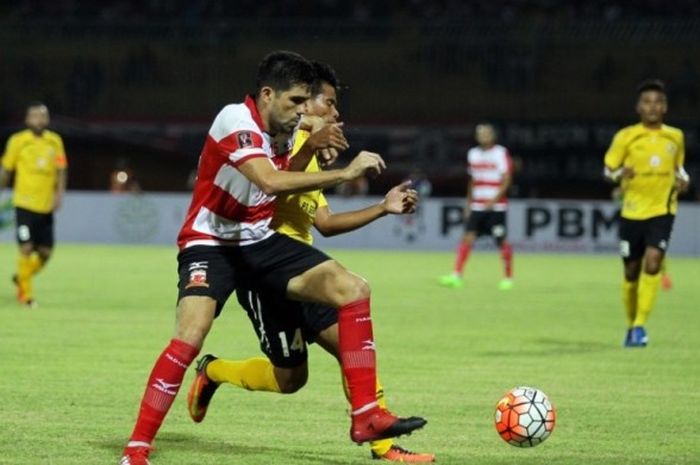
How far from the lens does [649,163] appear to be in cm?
1323

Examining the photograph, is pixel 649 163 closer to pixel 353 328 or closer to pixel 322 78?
pixel 322 78

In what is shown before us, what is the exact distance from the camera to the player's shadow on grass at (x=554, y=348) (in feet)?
40.7

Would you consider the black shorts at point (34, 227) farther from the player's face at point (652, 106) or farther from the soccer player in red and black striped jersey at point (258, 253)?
the soccer player in red and black striped jersey at point (258, 253)

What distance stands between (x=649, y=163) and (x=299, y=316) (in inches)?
258

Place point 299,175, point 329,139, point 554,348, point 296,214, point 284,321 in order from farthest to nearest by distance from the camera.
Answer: point 554,348
point 296,214
point 284,321
point 329,139
point 299,175

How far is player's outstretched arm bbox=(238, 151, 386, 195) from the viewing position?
21.6ft

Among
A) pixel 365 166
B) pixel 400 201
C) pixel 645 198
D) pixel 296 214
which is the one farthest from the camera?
pixel 645 198

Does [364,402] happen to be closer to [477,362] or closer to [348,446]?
[348,446]

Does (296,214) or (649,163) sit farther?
(649,163)

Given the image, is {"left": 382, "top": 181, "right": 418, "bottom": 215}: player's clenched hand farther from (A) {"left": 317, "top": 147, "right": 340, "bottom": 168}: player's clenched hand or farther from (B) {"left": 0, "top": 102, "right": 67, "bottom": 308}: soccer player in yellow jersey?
(B) {"left": 0, "top": 102, "right": 67, "bottom": 308}: soccer player in yellow jersey

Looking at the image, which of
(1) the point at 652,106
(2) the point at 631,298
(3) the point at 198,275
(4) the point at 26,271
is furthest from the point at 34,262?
(3) the point at 198,275

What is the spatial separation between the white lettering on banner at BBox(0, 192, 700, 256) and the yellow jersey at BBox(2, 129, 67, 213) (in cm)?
1385

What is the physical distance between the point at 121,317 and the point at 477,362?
483 cm

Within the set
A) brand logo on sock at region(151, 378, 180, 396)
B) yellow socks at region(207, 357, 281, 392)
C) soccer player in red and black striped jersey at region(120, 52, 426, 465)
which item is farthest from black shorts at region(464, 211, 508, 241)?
brand logo on sock at region(151, 378, 180, 396)
